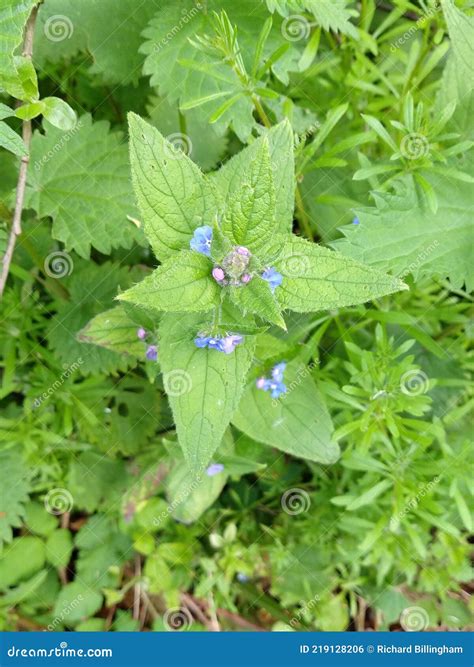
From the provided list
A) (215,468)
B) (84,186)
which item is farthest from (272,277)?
(84,186)

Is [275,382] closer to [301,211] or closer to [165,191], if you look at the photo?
[301,211]

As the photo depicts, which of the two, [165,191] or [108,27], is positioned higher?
[108,27]

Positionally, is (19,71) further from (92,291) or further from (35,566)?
(35,566)

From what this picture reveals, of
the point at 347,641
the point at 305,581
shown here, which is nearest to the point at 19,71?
the point at 305,581

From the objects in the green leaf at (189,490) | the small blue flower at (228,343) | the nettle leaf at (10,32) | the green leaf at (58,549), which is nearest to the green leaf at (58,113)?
the nettle leaf at (10,32)

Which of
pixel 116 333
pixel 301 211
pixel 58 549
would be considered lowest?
pixel 58 549

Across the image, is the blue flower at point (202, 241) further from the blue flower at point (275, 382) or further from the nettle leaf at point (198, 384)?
the blue flower at point (275, 382)

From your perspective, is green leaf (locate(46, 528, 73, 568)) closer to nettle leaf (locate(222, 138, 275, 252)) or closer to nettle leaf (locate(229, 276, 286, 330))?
nettle leaf (locate(229, 276, 286, 330))
